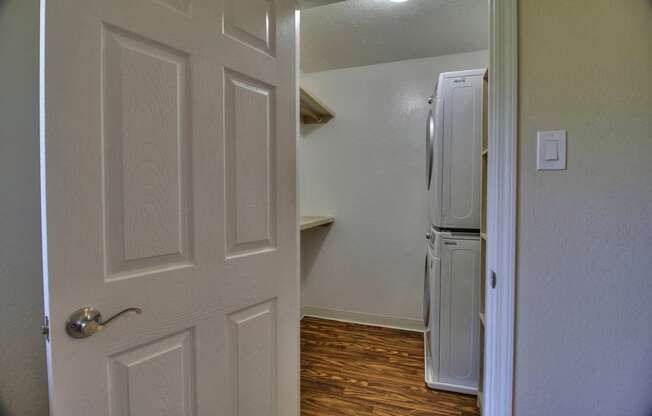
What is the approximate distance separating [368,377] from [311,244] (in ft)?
4.39

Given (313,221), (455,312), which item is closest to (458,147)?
(455,312)

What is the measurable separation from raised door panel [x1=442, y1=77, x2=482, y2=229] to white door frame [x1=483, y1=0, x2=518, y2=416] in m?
0.83

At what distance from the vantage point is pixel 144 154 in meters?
0.75

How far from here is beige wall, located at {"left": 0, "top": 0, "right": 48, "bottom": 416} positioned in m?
0.69

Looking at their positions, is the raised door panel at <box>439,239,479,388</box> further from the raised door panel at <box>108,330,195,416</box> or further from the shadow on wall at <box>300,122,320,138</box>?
the shadow on wall at <box>300,122,320,138</box>

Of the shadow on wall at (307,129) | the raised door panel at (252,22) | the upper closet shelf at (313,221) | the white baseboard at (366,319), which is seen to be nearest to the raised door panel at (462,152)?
the upper closet shelf at (313,221)

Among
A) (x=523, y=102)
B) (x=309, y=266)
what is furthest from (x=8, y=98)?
(x=309, y=266)

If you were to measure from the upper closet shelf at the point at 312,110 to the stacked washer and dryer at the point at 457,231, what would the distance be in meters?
0.93

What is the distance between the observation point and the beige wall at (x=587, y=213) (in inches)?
33.6

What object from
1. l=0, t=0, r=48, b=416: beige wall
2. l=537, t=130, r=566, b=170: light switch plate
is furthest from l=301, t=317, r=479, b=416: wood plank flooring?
l=537, t=130, r=566, b=170: light switch plate

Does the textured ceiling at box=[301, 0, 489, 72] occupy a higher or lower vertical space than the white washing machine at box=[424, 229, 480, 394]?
higher

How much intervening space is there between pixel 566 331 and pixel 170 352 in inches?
47.1

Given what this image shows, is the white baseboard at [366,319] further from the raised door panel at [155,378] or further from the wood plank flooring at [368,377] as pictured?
the raised door panel at [155,378]

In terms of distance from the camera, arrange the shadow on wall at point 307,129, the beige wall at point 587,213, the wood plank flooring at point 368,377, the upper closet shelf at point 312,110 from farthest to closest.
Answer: the shadow on wall at point 307,129
the upper closet shelf at point 312,110
the wood plank flooring at point 368,377
the beige wall at point 587,213
